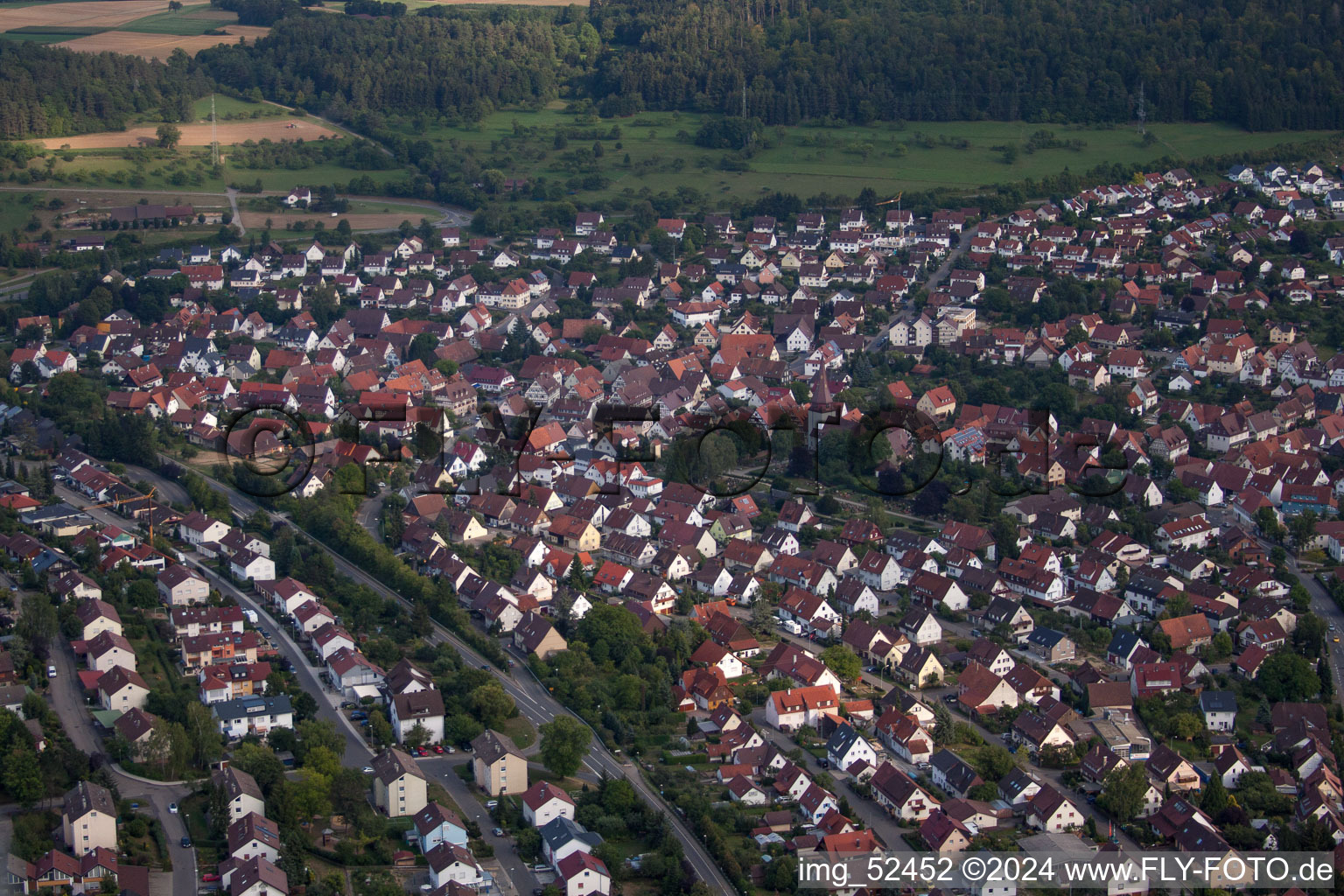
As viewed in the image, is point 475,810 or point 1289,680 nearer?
point 475,810

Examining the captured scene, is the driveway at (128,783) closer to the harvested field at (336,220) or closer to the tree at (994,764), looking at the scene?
→ the tree at (994,764)

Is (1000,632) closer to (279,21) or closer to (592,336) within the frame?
(592,336)

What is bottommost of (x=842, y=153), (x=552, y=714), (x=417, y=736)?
(x=552, y=714)

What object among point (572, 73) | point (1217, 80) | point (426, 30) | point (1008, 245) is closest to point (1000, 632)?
point (1008, 245)

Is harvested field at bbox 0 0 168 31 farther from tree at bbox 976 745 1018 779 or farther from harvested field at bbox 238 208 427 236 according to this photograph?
tree at bbox 976 745 1018 779

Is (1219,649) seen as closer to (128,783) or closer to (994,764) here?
(994,764)

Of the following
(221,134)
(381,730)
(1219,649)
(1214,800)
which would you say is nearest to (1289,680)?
(1219,649)

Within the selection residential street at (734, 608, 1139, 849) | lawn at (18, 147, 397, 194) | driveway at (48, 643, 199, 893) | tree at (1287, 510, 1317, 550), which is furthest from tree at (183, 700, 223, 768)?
lawn at (18, 147, 397, 194)
